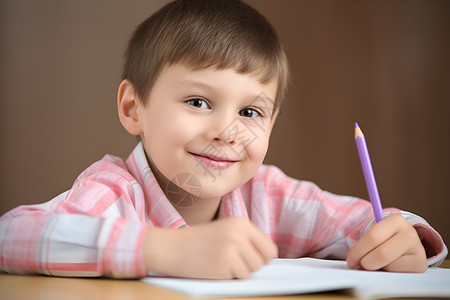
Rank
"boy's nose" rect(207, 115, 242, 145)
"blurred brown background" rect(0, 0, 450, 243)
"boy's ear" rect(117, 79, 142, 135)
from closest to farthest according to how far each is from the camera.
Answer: "boy's nose" rect(207, 115, 242, 145) < "boy's ear" rect(117, 79, 142, 135) < "blurred brown background" rect(0, 0, 450, 243)

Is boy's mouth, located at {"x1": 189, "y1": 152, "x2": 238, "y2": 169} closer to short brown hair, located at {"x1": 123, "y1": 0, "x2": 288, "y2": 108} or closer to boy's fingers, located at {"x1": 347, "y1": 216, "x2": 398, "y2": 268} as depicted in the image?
short brown hair, located at {"x1": 123, "y1": 0, "x2": 288, "y2": 108}

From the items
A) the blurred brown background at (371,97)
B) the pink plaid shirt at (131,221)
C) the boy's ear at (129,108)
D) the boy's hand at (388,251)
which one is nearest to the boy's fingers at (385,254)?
the boy's hand at (388,251)

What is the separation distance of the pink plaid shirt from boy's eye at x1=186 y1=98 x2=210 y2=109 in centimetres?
13

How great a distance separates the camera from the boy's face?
0.65 m

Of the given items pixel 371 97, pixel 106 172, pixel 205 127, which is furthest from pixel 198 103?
pixel 371 97

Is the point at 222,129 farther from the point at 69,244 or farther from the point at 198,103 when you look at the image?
the point at 69,244

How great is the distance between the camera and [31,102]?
1115 mm

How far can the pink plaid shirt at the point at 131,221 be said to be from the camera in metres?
0.45

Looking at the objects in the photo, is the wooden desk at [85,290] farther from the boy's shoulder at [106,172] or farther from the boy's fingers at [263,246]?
the boy's shoulder at [106,172]

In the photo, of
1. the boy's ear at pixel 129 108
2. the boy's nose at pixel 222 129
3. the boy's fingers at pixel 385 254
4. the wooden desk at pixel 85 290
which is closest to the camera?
the wooden desk at pixel 85 290

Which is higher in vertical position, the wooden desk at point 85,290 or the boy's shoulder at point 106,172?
the boy's shoulder at point 106,172

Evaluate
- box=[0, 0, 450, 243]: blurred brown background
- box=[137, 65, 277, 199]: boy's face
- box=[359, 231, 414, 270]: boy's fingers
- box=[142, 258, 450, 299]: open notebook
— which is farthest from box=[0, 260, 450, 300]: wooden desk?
box=[0, 0, 450, 243]: blurred brown background

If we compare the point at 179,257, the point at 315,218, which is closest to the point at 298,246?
the point at 315,218

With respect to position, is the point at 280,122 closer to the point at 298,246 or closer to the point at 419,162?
the point at 419,162
